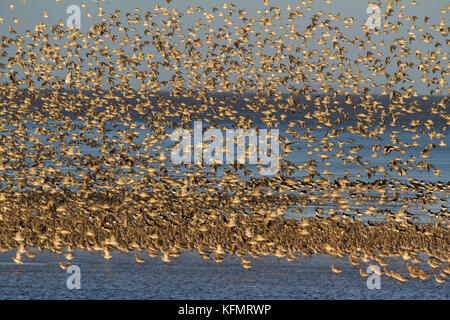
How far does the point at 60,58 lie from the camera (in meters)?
32.8

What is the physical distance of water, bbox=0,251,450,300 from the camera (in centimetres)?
1927

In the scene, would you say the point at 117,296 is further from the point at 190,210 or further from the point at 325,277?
the point at 190,210

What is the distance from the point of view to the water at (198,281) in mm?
19266

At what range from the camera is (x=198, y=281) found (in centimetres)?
2038

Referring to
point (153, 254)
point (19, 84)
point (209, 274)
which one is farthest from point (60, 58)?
point (209, 274)

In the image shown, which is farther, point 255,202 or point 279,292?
point 255,202

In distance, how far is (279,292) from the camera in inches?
768

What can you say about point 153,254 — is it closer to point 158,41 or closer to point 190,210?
point 190,210

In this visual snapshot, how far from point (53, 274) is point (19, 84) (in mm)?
15017
